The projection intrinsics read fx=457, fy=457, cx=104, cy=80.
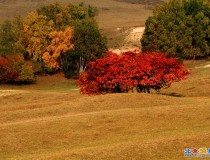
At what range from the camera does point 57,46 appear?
9350cm

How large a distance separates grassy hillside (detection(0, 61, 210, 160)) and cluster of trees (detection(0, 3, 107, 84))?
54.4 metres

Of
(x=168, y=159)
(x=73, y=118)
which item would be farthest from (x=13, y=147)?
(x=168, y=159)

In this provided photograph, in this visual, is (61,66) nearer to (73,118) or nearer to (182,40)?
(182,40)

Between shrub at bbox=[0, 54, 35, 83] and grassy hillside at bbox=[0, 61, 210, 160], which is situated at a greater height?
grassy hillside at bbox=[0, 61, 210, 160]

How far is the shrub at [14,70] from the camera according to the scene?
83625 mm

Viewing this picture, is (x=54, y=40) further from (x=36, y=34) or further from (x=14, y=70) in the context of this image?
(x=14, y=70)

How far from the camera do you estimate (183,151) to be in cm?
2084

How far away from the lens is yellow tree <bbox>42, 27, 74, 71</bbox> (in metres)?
92.4

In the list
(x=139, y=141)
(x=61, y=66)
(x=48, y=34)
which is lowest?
(x=61, y=66)

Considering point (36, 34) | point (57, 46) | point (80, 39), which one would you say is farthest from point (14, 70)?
point (80, 39)

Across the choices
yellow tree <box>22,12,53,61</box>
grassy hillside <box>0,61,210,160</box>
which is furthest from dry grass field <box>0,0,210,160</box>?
yellow tree <box>22,12,53,61</box>

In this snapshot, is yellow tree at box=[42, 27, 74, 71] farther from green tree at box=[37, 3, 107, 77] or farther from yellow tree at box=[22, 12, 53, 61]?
yellow tree at box=[22, 12, 53, 61]

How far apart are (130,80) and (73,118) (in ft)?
42.6

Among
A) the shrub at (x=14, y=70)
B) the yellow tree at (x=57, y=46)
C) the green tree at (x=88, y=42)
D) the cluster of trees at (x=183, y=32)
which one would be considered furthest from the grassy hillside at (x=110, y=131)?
the cluster of trees at (x=183, y=32)
